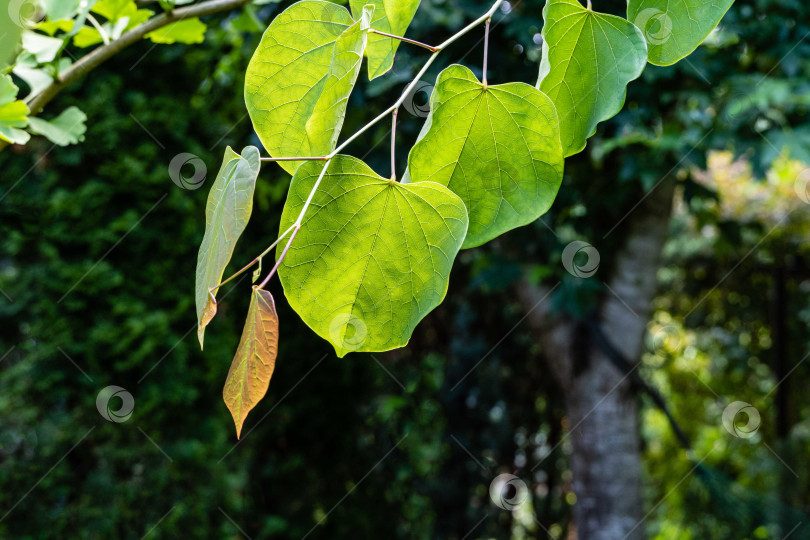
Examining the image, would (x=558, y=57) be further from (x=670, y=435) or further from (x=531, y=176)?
(x=670, y=435)

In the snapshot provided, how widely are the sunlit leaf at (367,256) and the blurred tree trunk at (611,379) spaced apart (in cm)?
204

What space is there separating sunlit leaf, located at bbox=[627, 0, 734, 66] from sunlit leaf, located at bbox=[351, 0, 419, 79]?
0.11 metres

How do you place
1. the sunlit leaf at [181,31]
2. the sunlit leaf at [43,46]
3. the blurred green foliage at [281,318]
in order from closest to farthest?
the sunlit leaf at [43,46], the sunlit leaf at [181,31], the blurred green foliage at [281,318]

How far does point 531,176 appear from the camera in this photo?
0.98 feet

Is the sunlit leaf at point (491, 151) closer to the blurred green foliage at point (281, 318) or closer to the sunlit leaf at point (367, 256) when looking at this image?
the sunlit leaf at point (367, 256)

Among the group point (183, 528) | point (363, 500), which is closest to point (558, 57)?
point (183, 528)

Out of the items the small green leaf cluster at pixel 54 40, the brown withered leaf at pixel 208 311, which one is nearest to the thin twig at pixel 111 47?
the small green leaf cluster at pixel 54 40

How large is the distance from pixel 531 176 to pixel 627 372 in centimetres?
208

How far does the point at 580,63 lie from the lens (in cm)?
31

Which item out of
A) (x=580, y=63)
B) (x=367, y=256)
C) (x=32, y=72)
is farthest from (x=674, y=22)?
(x=32, y=72)

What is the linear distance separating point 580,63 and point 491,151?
6cm

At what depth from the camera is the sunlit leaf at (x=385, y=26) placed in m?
0.33

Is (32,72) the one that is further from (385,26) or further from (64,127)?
(385,26)

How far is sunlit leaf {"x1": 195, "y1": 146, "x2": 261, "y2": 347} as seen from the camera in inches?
9.8
